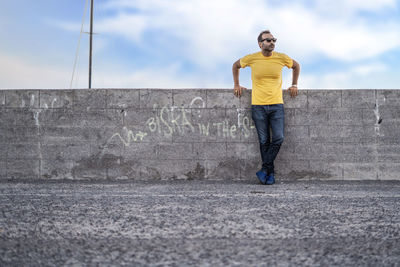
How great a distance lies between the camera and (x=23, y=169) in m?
5.81

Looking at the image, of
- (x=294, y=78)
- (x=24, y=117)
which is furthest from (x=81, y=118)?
(x=294, y=78)

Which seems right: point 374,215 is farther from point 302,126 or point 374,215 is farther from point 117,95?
point 117,95

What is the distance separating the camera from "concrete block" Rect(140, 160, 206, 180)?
5.68 meters

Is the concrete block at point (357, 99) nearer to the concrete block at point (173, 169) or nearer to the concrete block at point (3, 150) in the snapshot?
the concrete block at point (173, 169)

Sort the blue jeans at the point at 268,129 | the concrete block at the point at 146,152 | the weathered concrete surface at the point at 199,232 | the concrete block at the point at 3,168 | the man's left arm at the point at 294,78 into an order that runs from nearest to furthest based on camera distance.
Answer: the weathered concrete surface at the point at 199,232 → the blue jeans at the point at 268,129 → the man's left arm at the point at 294,78 → the concrete block at the point at 146,152 → the concrete block at the point at 3,168

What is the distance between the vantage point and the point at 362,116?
5684 millimetres

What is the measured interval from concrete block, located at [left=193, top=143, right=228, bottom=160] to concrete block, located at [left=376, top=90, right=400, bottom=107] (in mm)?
2512

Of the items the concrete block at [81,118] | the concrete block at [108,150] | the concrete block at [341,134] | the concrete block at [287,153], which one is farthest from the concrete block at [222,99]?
the concrete block at [108,150]

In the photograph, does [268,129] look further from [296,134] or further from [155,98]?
[155,98]

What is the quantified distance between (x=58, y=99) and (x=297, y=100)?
149 inches

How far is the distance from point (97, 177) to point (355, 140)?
4082mm

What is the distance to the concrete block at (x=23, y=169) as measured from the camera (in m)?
5.80

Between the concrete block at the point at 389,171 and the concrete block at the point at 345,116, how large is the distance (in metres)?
0.76

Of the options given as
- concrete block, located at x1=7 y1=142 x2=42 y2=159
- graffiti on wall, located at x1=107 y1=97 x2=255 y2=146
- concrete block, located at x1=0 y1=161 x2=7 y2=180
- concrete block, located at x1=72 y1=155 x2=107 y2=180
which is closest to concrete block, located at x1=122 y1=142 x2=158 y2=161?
graffiti on wall, located at x1=107 y1=97 x2=255 y2=146
